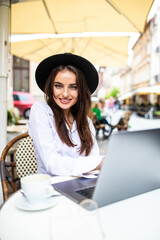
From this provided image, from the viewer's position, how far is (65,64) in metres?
1.97

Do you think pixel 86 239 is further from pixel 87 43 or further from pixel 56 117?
pixel 87 43

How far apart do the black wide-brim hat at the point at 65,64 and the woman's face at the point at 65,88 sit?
115 mm

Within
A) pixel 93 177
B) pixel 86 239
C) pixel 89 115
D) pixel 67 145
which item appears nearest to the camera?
pixel 86 239

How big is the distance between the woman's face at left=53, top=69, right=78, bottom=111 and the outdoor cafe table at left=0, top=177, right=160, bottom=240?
0.93 m

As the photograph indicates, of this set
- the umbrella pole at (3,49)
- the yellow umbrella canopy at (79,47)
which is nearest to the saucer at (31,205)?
the umbrella pole at (3,49)

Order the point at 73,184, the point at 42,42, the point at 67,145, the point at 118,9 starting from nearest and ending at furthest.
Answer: the point at 73,184 → the point at 67,145 → the point at 118,9 → the point at 42,42

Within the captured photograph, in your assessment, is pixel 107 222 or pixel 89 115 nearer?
pixel 107 222

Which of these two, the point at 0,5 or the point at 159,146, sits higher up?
the point at 0,5

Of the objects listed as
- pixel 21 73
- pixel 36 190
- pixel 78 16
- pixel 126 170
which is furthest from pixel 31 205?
Answer: pixel 21 73

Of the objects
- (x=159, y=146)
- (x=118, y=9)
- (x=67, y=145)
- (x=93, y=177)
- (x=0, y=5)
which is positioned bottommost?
(x=93, y=177)

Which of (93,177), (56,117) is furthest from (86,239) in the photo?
(56,117)

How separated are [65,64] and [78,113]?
1.42 ft

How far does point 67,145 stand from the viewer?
5.83 feet

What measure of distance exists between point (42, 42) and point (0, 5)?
2.89 meters
